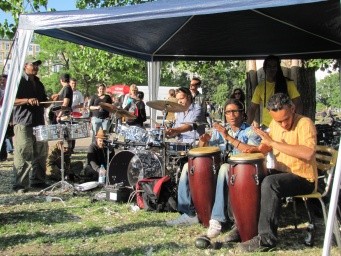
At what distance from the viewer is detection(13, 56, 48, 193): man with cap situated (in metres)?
6.90

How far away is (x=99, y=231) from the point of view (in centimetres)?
495

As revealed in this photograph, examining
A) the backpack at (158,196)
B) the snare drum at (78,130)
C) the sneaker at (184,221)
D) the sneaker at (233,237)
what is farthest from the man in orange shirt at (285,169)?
the snare drum at (78,130)

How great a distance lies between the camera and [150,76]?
9297mm

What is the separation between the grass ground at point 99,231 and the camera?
14.2ft

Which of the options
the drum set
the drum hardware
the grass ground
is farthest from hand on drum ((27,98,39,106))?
the drum hardware

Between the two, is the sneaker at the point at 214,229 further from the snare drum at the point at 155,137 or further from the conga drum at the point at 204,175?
the snare drum at the point at 155,137

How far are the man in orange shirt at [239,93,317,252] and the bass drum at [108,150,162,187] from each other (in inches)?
97.8

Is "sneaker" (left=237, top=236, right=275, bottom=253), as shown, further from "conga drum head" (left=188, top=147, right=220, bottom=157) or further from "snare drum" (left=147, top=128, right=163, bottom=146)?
"snare drum" (left=147, top=128, right=163, bottom=146)

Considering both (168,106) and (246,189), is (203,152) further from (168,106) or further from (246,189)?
(168,106)

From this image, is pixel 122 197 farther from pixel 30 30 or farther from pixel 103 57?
pixel 103 57

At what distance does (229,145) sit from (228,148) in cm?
4

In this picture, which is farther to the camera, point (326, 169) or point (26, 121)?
point (26, 121)

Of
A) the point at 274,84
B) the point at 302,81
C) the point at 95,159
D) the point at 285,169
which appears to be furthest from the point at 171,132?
the point at 302,81

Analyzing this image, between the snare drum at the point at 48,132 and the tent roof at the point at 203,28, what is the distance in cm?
124
